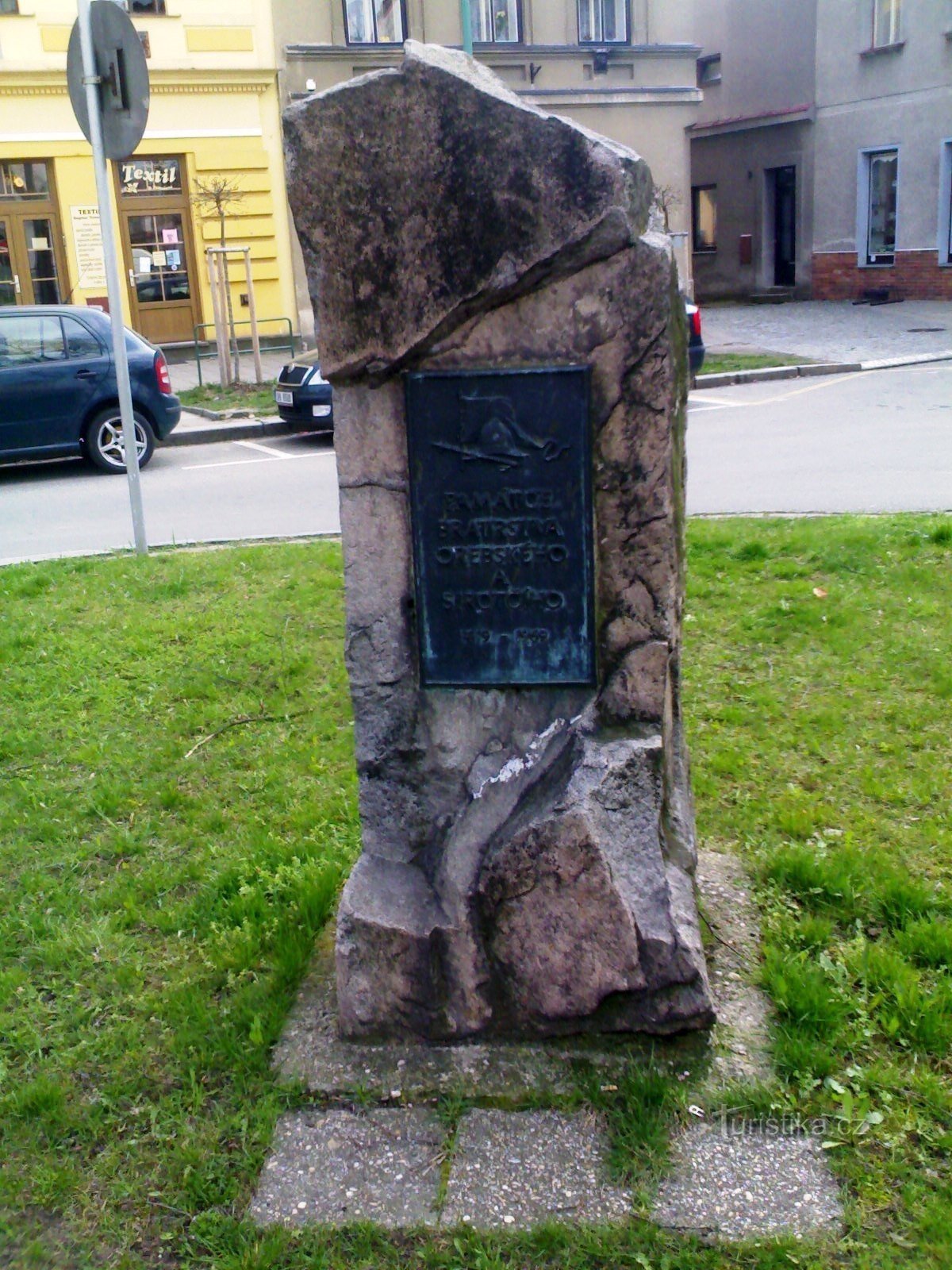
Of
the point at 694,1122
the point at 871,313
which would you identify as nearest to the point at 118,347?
the point at 694,1122

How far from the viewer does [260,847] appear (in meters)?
4.08

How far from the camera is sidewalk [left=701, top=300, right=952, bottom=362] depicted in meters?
18.4

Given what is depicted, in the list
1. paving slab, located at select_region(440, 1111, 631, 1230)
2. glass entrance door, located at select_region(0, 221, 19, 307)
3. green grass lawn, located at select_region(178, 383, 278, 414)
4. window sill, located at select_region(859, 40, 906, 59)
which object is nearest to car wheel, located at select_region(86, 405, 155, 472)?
green grass lawn, located at select_region(178, 383, 278, 414)

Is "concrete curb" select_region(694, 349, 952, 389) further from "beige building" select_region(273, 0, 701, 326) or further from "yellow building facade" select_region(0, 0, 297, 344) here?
"yellow building facade" select_region(0, 0, 297, 344)

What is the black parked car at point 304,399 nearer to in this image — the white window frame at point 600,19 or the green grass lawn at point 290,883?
the green grass lawn at point 290,883

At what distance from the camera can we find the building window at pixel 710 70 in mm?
29891

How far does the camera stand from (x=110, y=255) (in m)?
7.73

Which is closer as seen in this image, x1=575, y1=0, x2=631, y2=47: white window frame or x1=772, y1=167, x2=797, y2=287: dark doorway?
x1=575, y1=0, x2=631, y2=47: white window frame

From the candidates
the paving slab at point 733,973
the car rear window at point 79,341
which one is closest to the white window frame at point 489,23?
the car rear window at point 79,341

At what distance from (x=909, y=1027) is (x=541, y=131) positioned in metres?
2.17

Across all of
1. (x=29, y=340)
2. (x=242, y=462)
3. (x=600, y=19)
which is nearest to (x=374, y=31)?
(x=600, y=19)

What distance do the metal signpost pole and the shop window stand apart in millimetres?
13333

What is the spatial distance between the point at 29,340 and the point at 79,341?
0.46m

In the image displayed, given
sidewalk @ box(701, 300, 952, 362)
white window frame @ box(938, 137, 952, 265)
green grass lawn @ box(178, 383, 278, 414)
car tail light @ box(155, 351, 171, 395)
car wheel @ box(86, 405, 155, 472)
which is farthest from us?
white window frame @ box(938, 137, 952, 265)
